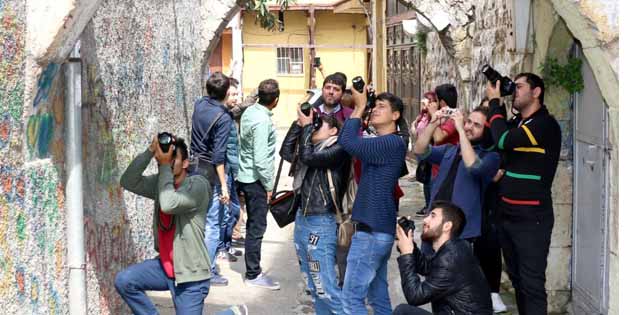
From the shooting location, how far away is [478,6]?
8.68 m

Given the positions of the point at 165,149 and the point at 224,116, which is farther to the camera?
the point at 224,116

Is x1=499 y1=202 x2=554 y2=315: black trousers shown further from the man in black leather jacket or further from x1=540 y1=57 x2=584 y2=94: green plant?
Result: x1=540 y1=57 x2=584 y2=94: green plant

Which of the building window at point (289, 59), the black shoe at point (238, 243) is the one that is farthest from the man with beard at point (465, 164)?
the building window at point (289, 59)

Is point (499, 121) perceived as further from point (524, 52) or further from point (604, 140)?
point (524, 52)

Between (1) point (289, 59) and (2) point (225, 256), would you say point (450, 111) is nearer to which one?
(2) point (225, 256)

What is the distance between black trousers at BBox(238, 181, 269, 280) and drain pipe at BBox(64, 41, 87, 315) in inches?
85.8

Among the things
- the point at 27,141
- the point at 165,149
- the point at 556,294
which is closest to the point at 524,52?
the point at 556,294

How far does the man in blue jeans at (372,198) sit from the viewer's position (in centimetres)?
461

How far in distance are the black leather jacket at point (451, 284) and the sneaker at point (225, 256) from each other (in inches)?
148

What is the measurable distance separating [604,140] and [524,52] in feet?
4.32

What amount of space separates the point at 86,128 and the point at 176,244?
47.7 inches

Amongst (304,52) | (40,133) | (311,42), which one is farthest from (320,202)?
(304,52)

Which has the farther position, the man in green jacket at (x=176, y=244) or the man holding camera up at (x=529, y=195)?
the man holding camera up at (x=529, y=195)

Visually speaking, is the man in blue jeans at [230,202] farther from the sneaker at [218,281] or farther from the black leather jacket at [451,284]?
the black leather jacket at [451,284]
